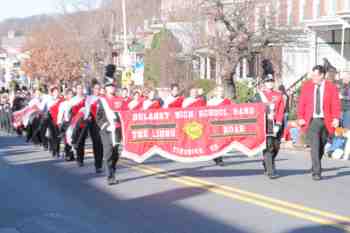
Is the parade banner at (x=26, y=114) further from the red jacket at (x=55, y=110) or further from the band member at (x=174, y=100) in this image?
the band member at (x=174, y=100)

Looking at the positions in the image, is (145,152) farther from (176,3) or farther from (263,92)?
(176,3)

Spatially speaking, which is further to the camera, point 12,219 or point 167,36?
point 167,36

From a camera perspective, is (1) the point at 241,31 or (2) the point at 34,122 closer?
(2) the point at 34,122

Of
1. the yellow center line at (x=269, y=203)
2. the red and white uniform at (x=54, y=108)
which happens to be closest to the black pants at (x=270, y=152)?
the yellow center line at (x=269, y=203)

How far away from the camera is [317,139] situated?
497 inches

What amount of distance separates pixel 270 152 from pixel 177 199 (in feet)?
8.44

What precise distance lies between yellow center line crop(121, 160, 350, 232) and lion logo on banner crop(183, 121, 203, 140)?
0.71m

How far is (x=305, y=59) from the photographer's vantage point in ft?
122

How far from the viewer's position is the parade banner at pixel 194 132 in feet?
43.5

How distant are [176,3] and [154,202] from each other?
3538 centimetres

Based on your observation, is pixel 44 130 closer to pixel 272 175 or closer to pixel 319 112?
pixel 272 175

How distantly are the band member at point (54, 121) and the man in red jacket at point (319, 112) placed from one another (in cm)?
784

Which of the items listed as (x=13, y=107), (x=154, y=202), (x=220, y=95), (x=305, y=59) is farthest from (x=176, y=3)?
(x=154, y=202)

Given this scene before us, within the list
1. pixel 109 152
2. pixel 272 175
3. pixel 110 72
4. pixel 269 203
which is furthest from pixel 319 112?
pixel 110 72
